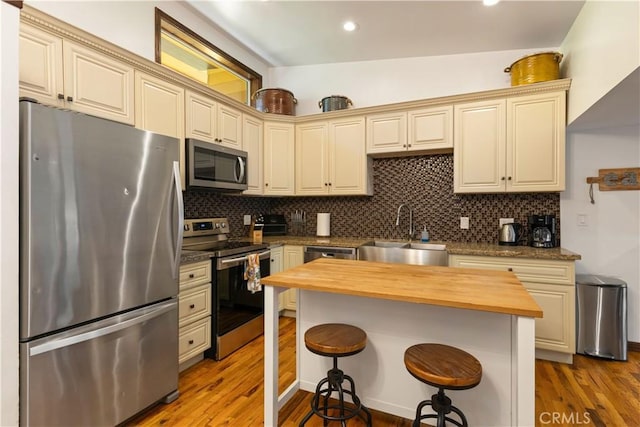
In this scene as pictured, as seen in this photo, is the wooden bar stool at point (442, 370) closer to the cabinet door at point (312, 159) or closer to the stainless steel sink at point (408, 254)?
the stainless steel sink at point (408, 254)

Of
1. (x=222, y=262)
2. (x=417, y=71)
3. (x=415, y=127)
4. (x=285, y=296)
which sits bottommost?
(x=285, y=296)

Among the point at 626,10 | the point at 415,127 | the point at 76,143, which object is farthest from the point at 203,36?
the point at 626,10

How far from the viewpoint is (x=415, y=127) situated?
3176 millimetres

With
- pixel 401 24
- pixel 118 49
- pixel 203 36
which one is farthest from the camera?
pixel 203 36

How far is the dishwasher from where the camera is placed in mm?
3068

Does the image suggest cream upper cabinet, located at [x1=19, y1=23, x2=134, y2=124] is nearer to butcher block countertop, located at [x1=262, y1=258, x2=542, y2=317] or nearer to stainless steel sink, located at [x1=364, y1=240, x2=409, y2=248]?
butcher block countertop, located at [x1=262, y1=258, x2=542, y2=317]

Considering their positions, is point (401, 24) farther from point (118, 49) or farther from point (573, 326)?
point (573, 326)

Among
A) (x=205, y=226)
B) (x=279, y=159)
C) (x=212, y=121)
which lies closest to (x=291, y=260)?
(x=205, y=226)

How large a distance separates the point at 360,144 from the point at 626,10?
216 centimetres

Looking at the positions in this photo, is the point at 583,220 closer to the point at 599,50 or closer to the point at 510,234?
the point at 510,234

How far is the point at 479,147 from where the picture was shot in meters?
2.93

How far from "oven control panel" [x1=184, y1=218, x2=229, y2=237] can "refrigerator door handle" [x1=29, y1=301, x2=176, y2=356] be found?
0.99 meters

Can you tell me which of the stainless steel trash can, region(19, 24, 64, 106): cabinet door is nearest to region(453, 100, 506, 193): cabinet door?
the stainless steel trash can

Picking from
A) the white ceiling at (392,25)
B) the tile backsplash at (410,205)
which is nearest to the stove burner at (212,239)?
the tile backsplash at (410,205)
